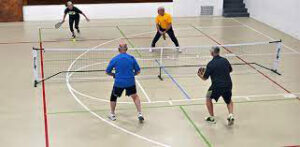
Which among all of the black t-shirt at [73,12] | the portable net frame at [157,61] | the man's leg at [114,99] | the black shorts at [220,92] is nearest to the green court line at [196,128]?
the black shorts at [220,92]

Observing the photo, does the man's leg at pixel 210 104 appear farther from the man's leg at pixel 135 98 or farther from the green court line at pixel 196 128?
the man's leg at pixel 135 98

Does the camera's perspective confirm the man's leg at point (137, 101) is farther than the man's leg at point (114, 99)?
Yes

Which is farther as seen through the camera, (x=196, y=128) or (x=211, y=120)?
(x=211, y=120)

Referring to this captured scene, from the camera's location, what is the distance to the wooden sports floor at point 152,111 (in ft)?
29.1

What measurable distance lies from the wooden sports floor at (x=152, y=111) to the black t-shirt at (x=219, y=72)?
1.08 m

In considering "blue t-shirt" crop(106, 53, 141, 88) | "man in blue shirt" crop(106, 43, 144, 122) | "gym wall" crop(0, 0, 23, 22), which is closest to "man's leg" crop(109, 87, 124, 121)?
"man in blue shirt" crop(106, 43, 144, 122)

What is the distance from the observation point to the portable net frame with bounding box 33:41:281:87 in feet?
40.9

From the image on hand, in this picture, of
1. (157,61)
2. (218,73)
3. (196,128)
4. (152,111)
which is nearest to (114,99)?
(152,111)

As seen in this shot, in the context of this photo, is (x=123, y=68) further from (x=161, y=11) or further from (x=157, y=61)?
(x=161, y=11)

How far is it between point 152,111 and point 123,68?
Answer: 177 cm

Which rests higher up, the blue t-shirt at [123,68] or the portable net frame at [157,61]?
the blue t-shirt at [123,68]

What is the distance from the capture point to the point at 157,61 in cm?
1384

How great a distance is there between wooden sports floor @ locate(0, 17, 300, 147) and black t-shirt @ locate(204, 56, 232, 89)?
42.7 inches

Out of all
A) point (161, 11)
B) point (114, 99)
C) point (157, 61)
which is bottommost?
point (114, 99)
